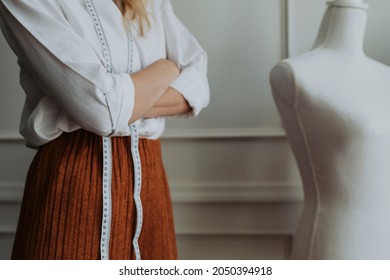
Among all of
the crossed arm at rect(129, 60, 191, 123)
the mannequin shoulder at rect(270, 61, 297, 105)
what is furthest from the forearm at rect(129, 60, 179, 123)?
the mannequin shoulder at rect(270, 61, 297, 105)

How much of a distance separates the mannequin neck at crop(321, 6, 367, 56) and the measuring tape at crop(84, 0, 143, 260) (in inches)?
18.0

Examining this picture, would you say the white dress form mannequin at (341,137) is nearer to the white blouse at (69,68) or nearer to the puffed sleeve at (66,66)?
the white blouse at (69,68)

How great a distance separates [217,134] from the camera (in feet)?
4.38

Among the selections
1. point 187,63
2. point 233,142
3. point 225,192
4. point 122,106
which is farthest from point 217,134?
point 122,106

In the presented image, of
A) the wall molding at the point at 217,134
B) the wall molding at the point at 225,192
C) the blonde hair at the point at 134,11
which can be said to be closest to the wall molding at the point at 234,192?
the wall molding at the point at 225,192

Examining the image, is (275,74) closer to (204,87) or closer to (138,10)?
(204,87)

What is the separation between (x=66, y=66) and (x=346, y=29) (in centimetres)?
62

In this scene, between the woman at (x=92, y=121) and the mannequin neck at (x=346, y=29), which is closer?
the woman at (x=92, y=121)

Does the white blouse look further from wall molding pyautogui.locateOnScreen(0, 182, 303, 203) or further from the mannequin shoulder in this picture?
wall molding pyautogui.locateOnScreen(0, 182, 303, 203)

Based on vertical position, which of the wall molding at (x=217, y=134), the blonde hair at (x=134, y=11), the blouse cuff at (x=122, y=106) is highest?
the blonde hair at (x=134, y=11)

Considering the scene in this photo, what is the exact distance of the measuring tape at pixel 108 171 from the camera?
2.67ft

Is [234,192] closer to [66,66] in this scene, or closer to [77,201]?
[77,201]

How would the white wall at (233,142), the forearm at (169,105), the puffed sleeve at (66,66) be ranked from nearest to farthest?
the puffed sleeve at (66,66), the forearm at (169,105), the white wall at (233,142)

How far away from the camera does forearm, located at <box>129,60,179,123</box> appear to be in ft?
2.67
